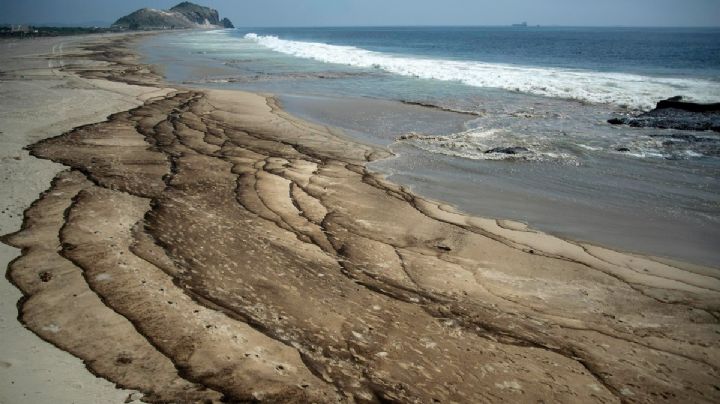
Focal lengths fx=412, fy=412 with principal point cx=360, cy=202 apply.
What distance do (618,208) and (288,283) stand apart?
5559 mm

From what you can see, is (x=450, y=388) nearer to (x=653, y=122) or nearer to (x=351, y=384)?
(x=351, y=384)

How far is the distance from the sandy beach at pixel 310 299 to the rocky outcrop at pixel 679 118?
385 inches

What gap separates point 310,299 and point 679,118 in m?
14.5

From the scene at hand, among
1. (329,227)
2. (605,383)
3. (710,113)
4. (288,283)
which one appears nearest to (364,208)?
(329,227)

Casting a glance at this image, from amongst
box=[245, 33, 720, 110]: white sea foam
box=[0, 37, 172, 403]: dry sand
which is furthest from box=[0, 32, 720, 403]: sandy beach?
box=[245, 33, 720, 110]: white sea foam

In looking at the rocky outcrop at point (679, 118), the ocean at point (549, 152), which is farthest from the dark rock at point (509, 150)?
the rocky outcrop at point (679, 118)

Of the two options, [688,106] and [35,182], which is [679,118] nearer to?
[688,106]

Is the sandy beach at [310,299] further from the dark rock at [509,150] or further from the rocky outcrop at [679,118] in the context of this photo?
the rocky outcrop at [679,118]

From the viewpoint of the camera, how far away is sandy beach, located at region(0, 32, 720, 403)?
275 centimetres

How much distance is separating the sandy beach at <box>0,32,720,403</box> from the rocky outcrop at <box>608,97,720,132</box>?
9774 millimetres

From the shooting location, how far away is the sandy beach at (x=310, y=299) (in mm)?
2750

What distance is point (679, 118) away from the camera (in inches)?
513

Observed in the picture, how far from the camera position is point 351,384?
274 centimetres

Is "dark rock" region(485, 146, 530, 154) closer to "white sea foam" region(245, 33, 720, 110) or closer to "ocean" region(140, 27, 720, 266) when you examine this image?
"ocean" region(140, 27, 720, 266)
